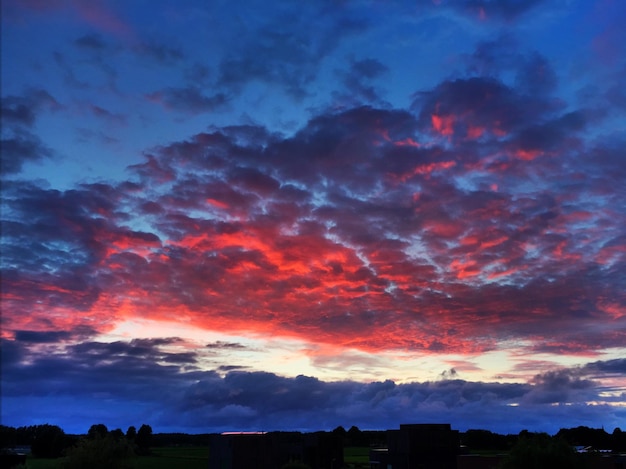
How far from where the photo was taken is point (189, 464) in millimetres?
167125

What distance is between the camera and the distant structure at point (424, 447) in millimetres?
95875

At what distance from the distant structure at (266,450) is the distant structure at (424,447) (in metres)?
23.7

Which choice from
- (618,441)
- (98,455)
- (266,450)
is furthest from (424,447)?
(618,441)

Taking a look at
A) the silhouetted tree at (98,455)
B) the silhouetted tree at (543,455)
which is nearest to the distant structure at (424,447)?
the silhouetted tree at (543,455)

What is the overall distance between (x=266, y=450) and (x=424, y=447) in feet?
101

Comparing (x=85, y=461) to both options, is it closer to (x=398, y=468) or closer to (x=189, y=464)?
(x=398, y=468)

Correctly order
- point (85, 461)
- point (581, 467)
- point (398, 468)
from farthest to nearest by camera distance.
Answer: point (398, 468) → point (85, 461) → point (581, 467)

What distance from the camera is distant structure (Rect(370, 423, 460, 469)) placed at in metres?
95.9

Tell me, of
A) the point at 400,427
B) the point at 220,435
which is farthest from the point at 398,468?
the point at 220,435

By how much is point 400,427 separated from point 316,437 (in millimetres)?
32337

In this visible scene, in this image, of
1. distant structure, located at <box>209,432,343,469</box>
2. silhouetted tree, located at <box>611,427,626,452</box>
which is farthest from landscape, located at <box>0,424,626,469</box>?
silhouetted tree, located at <box>611,427,626,452</box>

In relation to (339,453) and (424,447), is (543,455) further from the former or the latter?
(339,453)

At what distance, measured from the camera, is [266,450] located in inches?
4284

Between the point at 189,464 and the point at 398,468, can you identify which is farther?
the point at 189,464
